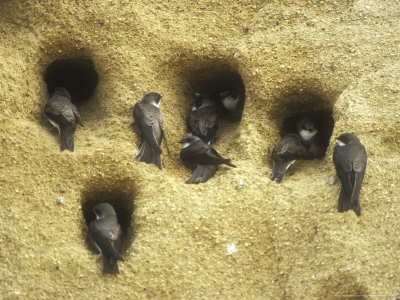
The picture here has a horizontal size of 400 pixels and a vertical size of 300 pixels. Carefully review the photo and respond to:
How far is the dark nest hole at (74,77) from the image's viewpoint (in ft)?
19.3

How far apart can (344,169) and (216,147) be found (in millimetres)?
1125

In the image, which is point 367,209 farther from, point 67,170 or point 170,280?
point 67,170

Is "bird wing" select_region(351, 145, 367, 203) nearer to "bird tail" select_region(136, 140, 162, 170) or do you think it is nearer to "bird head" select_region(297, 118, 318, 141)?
"bird head" select_region(297, 118, 318, 141)

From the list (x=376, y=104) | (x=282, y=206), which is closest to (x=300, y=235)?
(x=282, y=206)

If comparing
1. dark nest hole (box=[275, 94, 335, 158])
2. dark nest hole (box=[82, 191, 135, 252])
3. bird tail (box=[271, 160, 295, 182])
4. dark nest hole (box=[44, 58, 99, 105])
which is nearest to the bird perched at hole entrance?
bird tail (box=[271, 160, 295, 182])

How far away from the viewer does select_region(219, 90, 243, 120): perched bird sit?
5941 mm

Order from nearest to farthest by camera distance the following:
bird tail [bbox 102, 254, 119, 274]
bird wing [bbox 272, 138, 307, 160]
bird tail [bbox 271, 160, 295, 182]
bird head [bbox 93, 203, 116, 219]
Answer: bird tail [bbox 102, 254, 119, 274], bird head [bbox 93, 203, 116, 219], bird tail [bbox 271, 160, 295, 182], bird wing [bbox 272, 138, 307, 160]

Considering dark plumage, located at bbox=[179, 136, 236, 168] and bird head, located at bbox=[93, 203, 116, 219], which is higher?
dark plumage, located at bbox=[179, 136, 236, 168]

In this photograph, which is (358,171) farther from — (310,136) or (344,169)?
(310,136)

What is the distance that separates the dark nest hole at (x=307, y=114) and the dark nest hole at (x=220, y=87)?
36 centimetres

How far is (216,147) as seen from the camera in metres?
5.58

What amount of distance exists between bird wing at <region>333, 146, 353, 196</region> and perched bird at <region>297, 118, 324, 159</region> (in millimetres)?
709

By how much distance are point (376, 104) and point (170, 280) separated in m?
1.93

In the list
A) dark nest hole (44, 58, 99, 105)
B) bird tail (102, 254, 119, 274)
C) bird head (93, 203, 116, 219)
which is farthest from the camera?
dark nest hole (44, 58, 99, 105)
